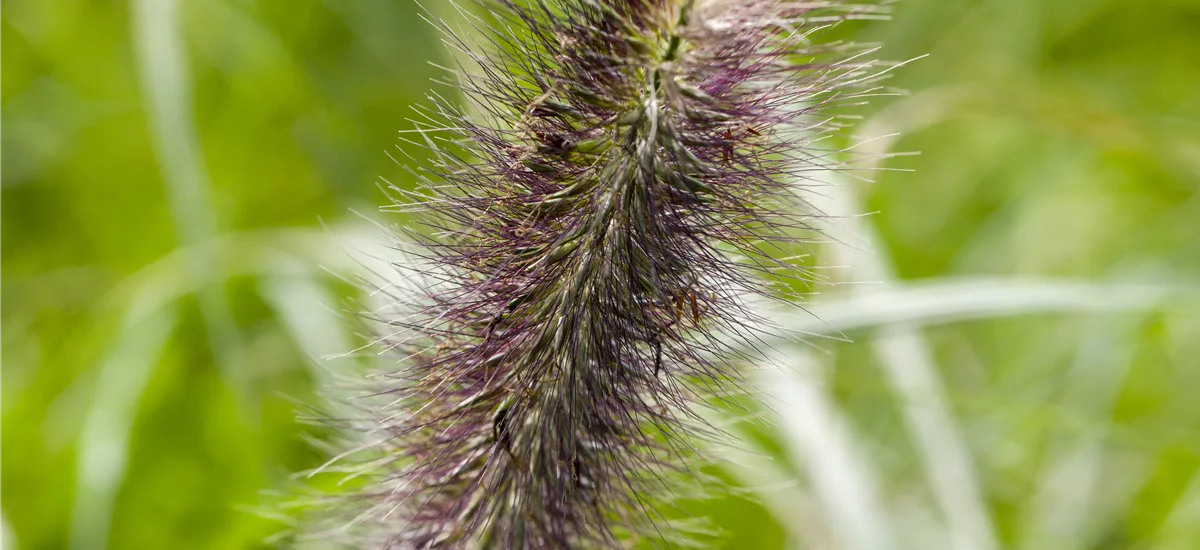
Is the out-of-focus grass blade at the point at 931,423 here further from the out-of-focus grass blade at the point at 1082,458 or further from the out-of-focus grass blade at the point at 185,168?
→ the out-of-focus grass blade at the point at 185,168

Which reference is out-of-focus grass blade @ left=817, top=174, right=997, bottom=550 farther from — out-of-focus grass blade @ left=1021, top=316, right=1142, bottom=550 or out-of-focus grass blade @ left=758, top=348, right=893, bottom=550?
out-of-focus grass blade @ left=1021, top=316, right=1142, bottom=550

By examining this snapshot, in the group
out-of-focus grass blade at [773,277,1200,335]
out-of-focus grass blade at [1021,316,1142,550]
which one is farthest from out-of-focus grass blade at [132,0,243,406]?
out-of-focus grass blade at [1021,316,1142,550]

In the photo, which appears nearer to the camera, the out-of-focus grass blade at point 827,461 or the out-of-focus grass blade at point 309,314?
the out-of-focus grass blade at point 827,461

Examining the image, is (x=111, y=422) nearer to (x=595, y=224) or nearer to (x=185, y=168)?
(x=185, y=168)

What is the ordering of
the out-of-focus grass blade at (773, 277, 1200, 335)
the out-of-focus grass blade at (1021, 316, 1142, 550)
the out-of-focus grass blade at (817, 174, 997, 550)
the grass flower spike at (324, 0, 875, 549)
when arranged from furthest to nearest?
the out-of-focus grass blade at (1021, 316, 1142, 550) < the out-of-focus grass blade at (817, 174, 997, 550) < the out-of-focus grass blade at (773, 277, 1200, 335) < the grass flower spike at (324, 0, 875, 549)

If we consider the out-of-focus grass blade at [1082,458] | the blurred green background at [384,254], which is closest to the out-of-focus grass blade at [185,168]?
the blurred green background at [384,254]

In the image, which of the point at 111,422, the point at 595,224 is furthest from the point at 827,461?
the point at 111,422
